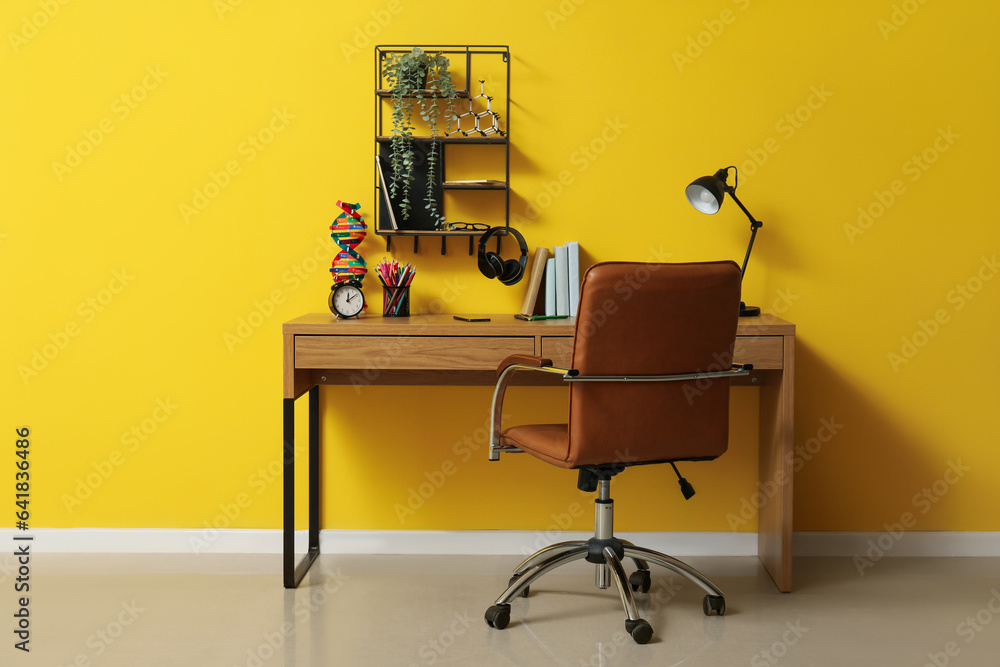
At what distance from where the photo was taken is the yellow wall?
314 cm

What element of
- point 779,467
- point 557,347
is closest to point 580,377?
point 557,347

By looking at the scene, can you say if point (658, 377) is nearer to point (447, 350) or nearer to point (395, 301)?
point (447, 350)

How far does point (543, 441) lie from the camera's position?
2.46m

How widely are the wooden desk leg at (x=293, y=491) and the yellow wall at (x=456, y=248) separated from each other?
0.09 meters

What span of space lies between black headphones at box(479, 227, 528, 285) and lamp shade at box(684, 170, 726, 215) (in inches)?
25.0

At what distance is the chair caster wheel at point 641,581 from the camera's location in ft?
9.15

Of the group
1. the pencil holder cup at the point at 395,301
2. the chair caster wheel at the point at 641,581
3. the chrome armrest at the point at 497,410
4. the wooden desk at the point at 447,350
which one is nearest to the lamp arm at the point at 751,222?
the wooden desk at the point at 447,350

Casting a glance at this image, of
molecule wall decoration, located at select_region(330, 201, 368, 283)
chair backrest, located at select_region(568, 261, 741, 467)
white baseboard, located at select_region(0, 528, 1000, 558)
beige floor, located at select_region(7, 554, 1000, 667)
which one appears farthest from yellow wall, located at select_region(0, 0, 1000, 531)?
chair backrest, located at select_region(568, 261, 741, 467)

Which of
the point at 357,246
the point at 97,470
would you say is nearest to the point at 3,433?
the point at 97,470

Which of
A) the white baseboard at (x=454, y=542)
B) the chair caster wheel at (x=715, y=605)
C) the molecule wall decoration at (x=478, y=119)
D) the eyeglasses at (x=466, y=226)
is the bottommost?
the white baseboard at (x=454, y=542)

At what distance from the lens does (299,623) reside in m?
2.52

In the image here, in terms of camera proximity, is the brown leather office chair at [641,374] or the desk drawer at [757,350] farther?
the desk drawer at [757,350]

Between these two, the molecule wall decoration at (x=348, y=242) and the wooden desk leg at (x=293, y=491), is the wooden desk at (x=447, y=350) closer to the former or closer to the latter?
the wooden desk leg at (x=293, y=491)

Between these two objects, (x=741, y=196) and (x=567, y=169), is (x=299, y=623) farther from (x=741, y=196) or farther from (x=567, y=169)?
(x=741, y=196)
